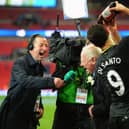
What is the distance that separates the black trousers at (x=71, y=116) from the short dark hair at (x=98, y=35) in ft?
3.34

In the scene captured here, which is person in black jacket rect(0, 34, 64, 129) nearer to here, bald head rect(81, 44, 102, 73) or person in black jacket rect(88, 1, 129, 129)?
bald head rect(81, 44, 102, 73)

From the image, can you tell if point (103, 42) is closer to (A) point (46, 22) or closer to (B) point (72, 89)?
(B) point (72, 89)

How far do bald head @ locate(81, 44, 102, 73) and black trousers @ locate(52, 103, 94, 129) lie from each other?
2.47 ft

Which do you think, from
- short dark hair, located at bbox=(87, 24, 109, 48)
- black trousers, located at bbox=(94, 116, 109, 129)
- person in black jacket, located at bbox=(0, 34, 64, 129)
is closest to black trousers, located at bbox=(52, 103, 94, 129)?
person in black jacket, located at bbox=(0, 34, 64, 129)

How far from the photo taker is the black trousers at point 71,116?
17.5 ft

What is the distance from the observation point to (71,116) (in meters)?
5.37

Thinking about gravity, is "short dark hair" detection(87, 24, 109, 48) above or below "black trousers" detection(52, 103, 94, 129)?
above

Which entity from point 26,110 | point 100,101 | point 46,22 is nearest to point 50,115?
point 26,110

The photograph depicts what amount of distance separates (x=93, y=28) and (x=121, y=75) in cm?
60

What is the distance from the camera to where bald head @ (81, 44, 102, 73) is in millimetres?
4645

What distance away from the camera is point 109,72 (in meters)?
4.21

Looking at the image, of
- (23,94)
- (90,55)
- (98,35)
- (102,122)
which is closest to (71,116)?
(23,94)

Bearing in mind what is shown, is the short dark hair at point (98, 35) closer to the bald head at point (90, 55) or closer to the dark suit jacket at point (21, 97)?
the bald head at point (90, 55)

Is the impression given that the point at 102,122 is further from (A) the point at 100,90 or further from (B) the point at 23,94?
(B) the point at 23,94
